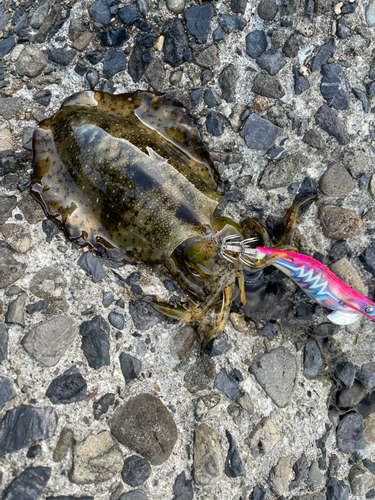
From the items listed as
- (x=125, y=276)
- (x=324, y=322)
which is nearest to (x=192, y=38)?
(x=125, y=276)

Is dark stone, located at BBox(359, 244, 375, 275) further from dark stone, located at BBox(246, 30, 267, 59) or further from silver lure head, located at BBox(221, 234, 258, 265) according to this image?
dark stone, located at BBox(246, 30, 267, 59)

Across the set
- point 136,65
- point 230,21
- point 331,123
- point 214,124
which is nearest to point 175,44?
point 136,65

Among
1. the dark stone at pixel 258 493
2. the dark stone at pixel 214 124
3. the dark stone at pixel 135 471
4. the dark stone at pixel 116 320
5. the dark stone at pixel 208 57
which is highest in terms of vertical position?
the dark stone at pixel 208 57

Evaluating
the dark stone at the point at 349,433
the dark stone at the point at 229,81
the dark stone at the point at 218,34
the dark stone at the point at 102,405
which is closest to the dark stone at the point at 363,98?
the dark stone at the point at 229,81

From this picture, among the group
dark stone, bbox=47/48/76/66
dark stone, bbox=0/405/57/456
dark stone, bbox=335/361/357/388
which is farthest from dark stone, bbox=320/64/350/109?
dark stone, bbox=0/405/57/456

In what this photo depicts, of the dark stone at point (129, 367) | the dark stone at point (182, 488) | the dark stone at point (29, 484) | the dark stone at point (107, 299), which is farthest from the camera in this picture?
the dark stone at point (107, 299)

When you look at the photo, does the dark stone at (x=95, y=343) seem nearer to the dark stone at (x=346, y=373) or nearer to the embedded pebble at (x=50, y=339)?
the embedded pebble at (x=50, y=339)
